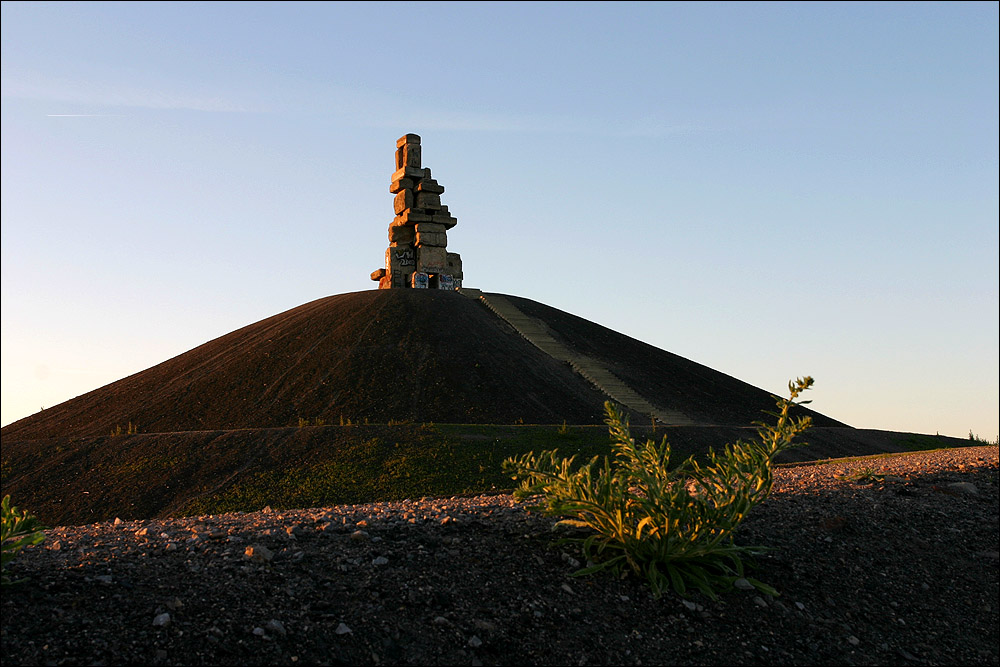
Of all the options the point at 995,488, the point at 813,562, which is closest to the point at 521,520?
the point at 813,562

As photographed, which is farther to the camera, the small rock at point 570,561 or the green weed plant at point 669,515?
the small rock at point 570,561

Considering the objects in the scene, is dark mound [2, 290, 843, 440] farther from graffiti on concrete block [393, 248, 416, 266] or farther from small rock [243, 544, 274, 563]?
small rock [243, 544, 274, 563]

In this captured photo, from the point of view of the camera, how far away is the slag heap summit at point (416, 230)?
1553 inches

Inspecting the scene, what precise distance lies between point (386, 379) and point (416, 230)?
13063 millimetres

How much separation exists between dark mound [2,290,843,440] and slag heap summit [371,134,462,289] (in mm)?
2477

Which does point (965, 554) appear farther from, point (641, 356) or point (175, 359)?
point (175, 359)

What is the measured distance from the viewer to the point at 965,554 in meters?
7.62

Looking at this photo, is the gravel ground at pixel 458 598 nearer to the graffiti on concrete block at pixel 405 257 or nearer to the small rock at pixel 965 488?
the small rock at pixel 965 488

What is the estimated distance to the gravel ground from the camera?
4.98m

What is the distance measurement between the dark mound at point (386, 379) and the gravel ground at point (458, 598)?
57.2 ft

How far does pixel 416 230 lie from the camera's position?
39.4 meters

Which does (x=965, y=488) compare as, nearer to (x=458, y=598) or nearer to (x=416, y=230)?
(x=458, y=598)

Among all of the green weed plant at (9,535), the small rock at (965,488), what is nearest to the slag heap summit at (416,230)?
the small rock at (965,488)

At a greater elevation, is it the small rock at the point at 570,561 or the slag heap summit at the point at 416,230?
the slag heap summit at the point at 416,230
